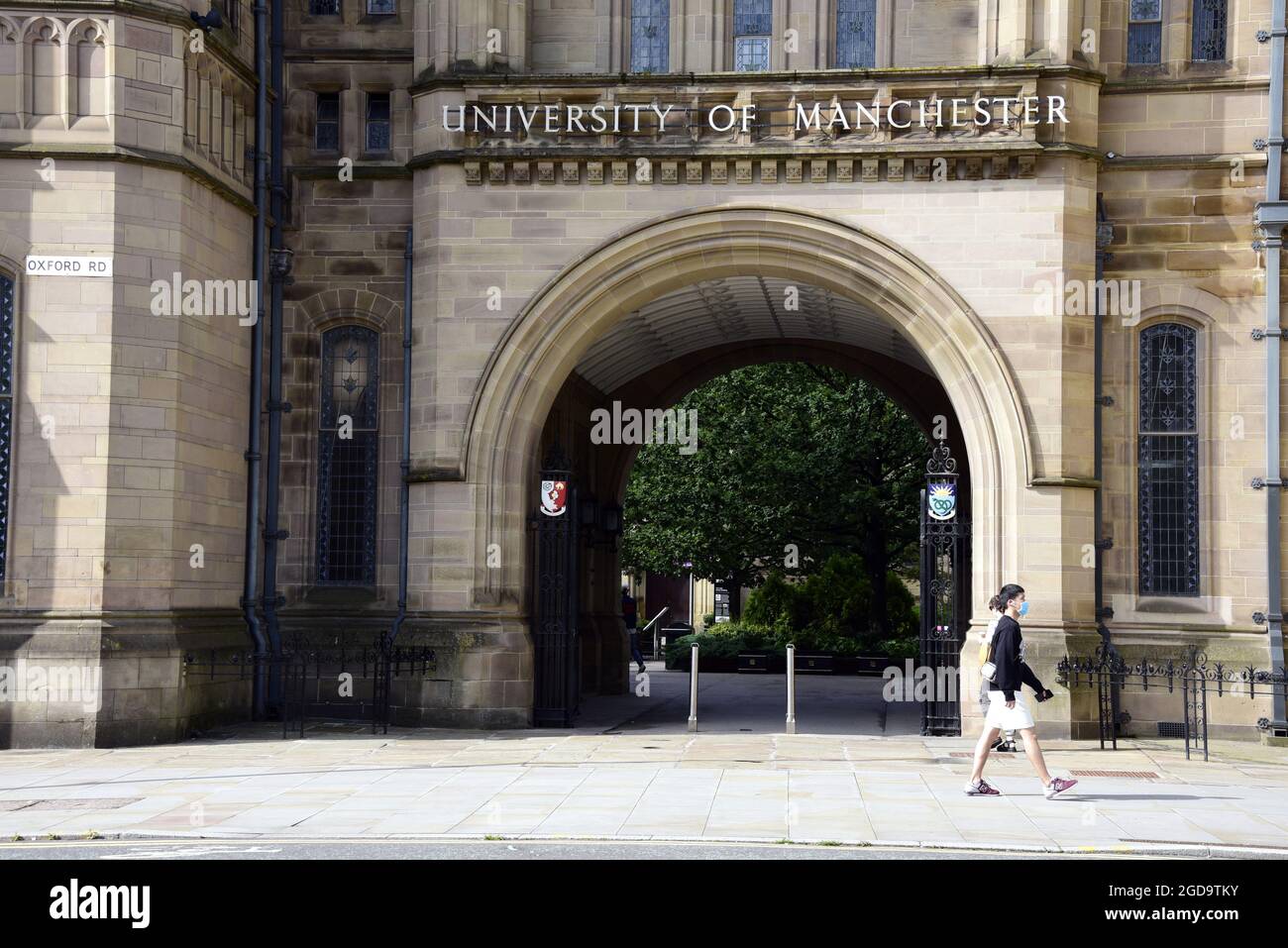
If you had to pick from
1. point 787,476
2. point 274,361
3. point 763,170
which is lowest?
point 787,476

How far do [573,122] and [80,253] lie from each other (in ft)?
17.7

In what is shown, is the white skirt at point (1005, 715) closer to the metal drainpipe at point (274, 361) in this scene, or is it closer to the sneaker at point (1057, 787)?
the sneaker at point (1057, 787)

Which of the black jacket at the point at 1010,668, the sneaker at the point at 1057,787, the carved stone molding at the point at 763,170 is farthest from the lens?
the carved stone molding at the point at 763,170

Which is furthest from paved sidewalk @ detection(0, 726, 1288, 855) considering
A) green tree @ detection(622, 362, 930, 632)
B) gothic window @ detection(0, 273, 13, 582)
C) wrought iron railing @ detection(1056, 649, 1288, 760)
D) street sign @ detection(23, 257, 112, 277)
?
green tree @ detection(622, 362, 930, 632)

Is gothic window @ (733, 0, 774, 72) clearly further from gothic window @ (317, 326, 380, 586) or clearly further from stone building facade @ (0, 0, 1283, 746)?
gothic window @ (317, 326, 380, 586)

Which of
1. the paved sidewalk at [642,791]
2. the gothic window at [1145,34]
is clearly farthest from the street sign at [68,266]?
the gothic window at [1145,34]

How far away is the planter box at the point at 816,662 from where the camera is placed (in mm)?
33750

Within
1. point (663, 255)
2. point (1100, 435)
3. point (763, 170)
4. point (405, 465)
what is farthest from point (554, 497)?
Answer: point (1100, 435)

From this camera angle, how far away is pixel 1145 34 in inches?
723

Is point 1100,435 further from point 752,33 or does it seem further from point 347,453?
point 347,453

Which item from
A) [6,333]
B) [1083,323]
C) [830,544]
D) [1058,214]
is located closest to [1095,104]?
[1058,214]

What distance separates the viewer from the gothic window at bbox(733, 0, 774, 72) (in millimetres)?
18656

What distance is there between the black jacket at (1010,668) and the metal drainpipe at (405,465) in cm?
762

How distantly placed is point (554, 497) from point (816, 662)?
16.4 meters
